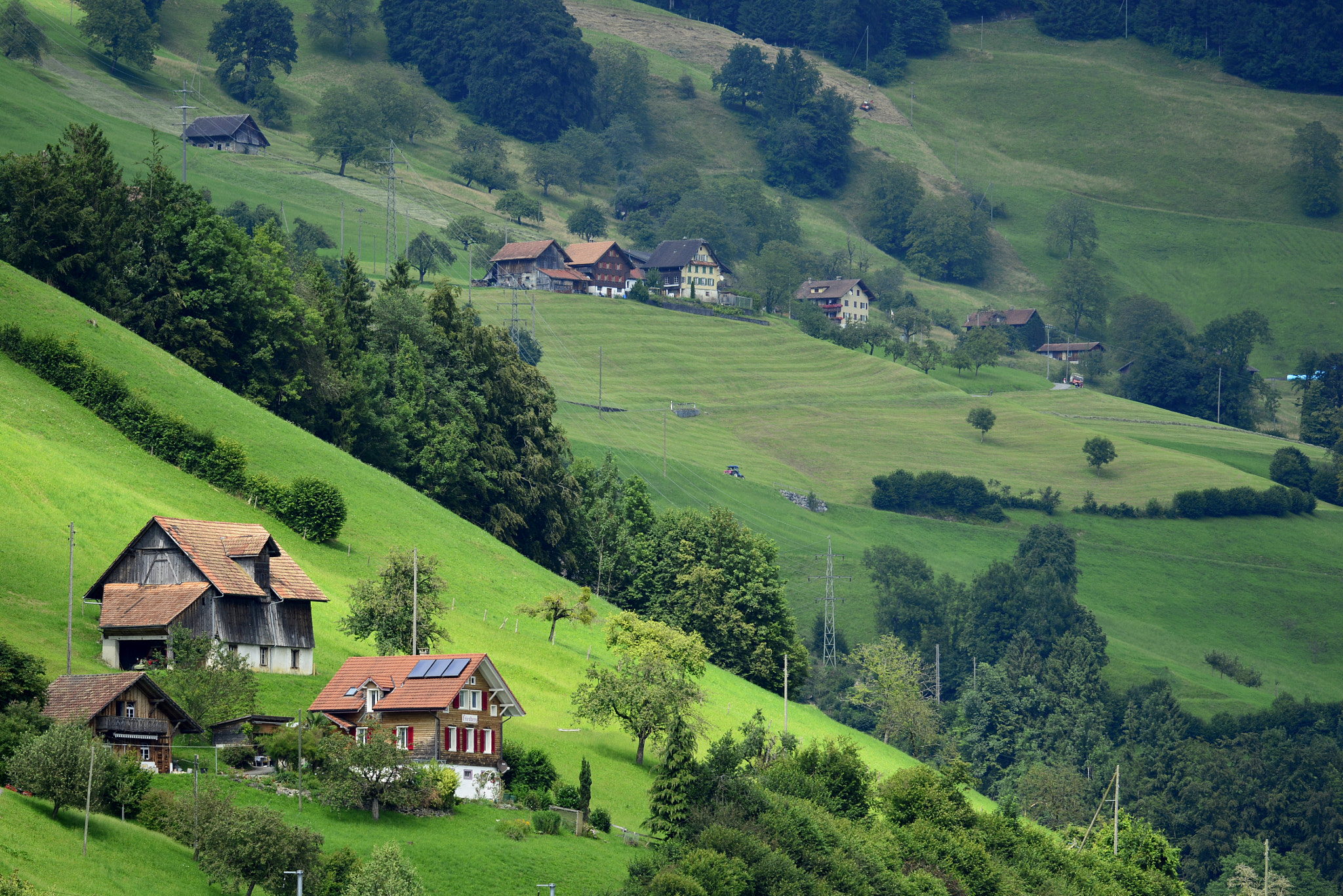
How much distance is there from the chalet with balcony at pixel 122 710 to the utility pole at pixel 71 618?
9.95 feet

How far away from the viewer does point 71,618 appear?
59.6 m

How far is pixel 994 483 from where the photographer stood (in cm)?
19038

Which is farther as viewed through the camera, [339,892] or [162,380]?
[162,380]

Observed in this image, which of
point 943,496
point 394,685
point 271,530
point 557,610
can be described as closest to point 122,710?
point 394,685

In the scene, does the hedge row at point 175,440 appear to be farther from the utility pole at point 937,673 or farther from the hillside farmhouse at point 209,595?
the utility pole at point 937,673

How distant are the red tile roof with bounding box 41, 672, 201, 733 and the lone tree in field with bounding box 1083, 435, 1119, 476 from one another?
530 ft

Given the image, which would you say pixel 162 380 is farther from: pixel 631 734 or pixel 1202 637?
pixel 1202 637

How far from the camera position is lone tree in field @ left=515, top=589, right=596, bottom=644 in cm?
8450

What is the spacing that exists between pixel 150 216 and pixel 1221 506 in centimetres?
14076

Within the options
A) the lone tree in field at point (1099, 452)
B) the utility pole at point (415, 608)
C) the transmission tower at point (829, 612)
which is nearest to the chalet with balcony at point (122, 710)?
the utility pole at point (415, 608)

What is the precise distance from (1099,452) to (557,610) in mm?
128355

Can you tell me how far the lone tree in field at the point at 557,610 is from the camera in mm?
84500

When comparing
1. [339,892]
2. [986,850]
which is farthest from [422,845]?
[986,850]

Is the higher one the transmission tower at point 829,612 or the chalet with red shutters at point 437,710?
the chalet with red shutters at point 437,710
